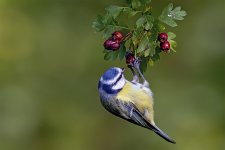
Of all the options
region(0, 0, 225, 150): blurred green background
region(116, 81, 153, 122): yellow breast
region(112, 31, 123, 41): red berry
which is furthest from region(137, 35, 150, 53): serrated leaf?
region(0, 0, 225, 150): blurred green background

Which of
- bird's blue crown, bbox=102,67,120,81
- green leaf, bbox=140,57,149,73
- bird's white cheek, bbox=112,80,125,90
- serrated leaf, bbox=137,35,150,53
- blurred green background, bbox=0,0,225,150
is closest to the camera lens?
serrated leaf, bbox=137,35,150,53

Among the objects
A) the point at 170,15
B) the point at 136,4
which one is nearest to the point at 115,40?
the point at 136,4

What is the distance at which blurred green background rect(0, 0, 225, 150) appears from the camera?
9.39 meters

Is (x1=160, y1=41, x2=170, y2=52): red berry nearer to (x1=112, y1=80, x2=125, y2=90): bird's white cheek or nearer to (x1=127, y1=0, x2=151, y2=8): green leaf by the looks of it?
(x1=127, y1=0, x2=151, y2=8): green leaf

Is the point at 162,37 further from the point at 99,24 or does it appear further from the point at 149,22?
the point at 99,24

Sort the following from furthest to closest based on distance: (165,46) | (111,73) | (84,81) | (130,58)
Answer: (84,81) → (111,73) → (130,58) → (165,46)

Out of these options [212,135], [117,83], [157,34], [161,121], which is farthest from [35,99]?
[157,34]

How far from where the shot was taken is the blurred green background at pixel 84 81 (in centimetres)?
939

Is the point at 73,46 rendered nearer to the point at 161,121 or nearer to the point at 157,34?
the point at 161,121

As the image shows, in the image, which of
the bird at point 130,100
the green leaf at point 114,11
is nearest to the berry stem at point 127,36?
the green leaf at point 114,11

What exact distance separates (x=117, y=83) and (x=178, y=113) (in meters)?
4.02

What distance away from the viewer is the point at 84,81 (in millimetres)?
9641

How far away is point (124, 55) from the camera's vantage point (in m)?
4.93

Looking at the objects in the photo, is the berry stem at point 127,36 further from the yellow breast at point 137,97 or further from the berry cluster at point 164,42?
the yellow breast at point 137,97
